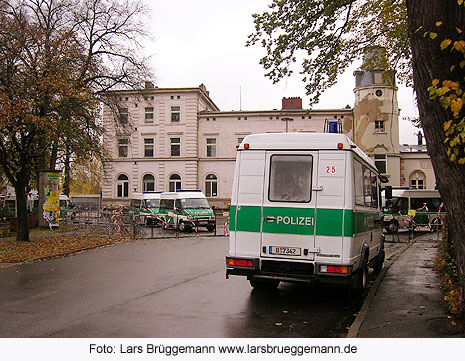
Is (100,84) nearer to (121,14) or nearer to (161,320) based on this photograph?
(121,14)

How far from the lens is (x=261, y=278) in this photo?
328 inches

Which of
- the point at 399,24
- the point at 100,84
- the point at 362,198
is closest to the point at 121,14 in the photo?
the point at 100,84

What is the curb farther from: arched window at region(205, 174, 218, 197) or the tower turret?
arched window at region(205, 174, 218, 197)

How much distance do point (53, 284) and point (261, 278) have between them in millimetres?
5183

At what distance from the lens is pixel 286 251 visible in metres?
8.13

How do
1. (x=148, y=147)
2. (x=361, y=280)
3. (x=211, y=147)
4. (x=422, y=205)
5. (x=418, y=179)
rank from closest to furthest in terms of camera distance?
1. (x=361, y=280)
2. (x=422, y=205)
3. (x=418, y=179)
4. (x=211, y=147)
5. (x=148, y=147)

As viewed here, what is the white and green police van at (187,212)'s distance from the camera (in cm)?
2836

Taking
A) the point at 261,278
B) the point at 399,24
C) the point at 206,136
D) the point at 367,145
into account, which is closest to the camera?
the point at 261,278

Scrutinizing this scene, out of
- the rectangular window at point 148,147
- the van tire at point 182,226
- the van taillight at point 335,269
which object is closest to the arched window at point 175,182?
the rectangular window at point 148,147

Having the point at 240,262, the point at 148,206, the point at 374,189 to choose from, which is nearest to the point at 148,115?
the point at 148,206

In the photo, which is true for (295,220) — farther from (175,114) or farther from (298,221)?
(175,114)

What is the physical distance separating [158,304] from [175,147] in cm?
4671

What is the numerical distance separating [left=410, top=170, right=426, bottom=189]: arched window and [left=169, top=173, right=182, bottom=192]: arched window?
25413mm

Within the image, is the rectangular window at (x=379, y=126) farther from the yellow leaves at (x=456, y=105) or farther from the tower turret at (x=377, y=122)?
the yellow leaves at (x=456, y=105)
